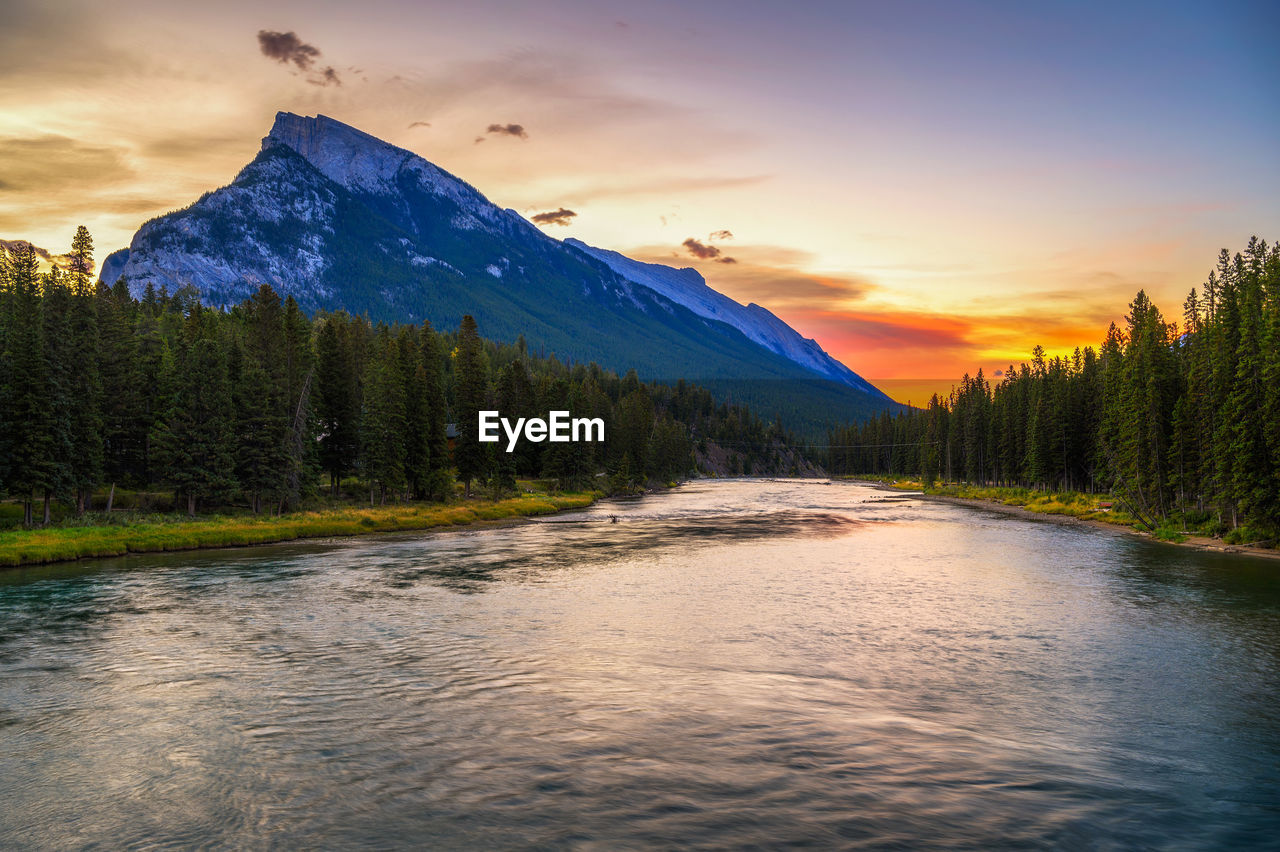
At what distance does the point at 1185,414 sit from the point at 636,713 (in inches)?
2454

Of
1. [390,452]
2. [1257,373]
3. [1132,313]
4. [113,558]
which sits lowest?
[113,558]

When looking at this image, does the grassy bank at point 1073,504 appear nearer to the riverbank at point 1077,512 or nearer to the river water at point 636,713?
the riverbank at point 1077,512

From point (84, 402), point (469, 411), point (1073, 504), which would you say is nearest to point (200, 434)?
point (84, 402)

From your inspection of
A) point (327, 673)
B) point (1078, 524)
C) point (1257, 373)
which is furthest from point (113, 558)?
point (1078, 524)

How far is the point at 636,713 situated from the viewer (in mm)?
16750

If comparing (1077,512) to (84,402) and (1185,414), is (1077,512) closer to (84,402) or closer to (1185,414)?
(1185,414)

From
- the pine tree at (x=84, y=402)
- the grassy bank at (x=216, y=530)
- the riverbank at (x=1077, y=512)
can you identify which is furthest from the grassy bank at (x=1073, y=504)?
the pine tree at (x=84, y=402)

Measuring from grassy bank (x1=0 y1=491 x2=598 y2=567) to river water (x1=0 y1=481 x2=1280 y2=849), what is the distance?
9.35 metres

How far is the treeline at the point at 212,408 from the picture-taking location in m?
52.3

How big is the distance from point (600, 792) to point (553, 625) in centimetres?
1349

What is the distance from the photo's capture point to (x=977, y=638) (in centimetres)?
2447

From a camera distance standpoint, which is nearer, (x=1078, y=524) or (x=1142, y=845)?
(x=1142, y=845)

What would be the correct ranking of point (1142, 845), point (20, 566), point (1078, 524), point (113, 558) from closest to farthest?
point (1142, 845) < point (20, 566) < point (113, 558) < point (1078, 524)

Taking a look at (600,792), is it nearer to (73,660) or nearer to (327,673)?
(327,673)
